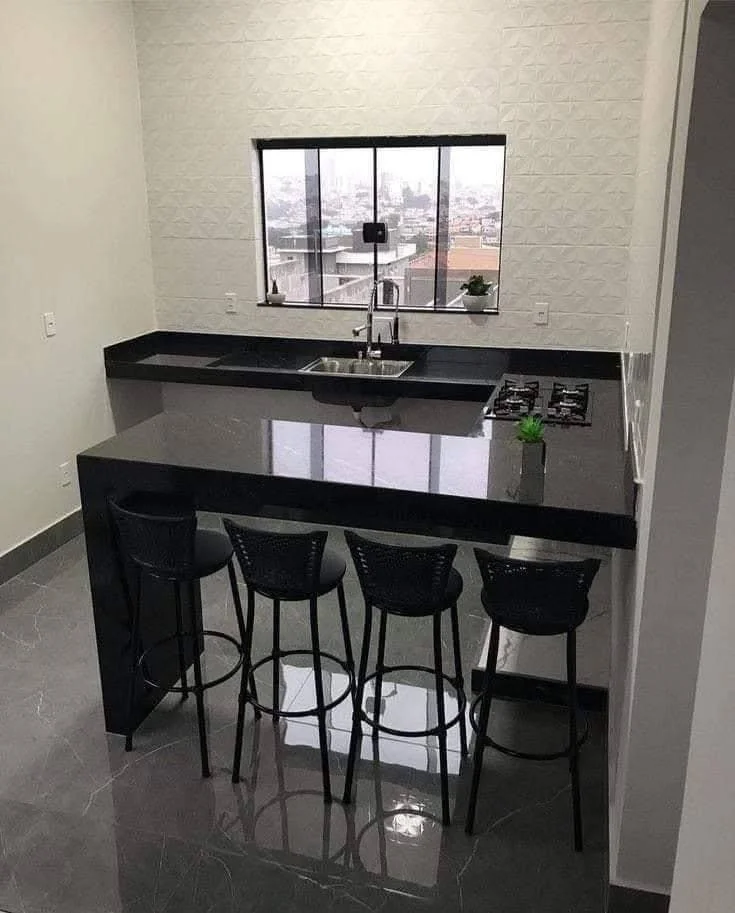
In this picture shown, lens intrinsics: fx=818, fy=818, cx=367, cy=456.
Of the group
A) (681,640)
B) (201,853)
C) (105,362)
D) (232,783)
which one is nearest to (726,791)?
(681,640)

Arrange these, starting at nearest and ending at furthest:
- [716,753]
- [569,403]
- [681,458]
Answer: [716,753] → [681,458] → [569,403]

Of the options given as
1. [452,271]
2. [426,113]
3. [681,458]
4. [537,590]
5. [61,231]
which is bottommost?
[537,590]

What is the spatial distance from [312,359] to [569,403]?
1.79m

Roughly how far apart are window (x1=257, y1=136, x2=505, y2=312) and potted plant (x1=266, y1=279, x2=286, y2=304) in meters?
0.05

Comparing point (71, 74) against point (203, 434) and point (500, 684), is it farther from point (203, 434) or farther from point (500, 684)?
point (500, 684)

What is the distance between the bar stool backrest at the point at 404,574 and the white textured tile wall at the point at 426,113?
253 cm

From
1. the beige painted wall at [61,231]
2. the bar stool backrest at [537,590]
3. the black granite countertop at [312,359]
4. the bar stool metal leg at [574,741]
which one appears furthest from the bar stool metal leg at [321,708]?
the beige painted wall at [61,231]

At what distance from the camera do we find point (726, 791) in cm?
88

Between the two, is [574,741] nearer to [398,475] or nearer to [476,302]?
[398,475]

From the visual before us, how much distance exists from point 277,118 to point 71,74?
112cm

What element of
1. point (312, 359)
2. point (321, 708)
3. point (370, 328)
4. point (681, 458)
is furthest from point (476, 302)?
point (681, 458)

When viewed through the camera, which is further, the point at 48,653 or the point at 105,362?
the point at 105,362

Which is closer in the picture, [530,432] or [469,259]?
[530,432]

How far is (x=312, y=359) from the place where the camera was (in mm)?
5016
